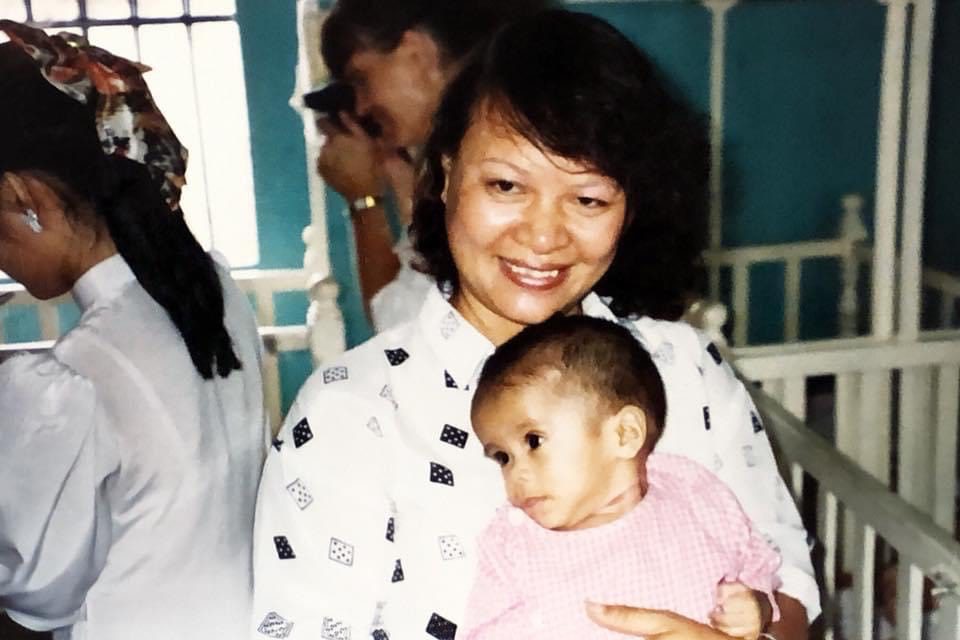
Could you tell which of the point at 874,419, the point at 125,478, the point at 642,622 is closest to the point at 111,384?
the point at 125,478

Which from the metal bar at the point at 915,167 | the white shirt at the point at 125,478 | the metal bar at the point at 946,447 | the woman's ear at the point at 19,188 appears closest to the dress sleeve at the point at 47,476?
the white shirt at the point at 125,478

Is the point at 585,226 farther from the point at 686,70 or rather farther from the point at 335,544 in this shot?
the point at 686,70

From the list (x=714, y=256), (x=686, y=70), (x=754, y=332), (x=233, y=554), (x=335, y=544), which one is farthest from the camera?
(x=754, y=332)

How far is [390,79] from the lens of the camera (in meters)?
0.79

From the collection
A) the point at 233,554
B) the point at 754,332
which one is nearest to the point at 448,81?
the point at 233,554

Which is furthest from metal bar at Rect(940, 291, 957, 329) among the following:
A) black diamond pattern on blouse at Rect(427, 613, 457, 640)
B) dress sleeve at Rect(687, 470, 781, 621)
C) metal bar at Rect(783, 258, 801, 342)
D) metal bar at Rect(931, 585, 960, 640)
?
black diamond pattern on blouse at Rect(427, 613, 457, 640)

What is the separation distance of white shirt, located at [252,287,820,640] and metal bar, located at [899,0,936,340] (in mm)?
706

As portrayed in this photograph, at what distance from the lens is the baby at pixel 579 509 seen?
2.20 feet

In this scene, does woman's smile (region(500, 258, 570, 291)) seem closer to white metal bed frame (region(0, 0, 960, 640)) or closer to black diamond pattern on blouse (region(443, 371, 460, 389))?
black diamond pattern on blouse (region(443, 371, 460, 389))

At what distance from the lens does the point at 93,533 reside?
27.1 inches

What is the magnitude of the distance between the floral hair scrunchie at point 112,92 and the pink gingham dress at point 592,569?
1.13 ft

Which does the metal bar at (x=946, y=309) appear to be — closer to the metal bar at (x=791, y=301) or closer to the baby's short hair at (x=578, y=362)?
the metal bar at (x=791, y=301)

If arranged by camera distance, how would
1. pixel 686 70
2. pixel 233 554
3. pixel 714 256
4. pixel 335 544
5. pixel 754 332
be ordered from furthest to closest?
pixel 754 332 < pixel 714 256 < pixel 686 70 < pixel 233 554 < pixel 335 544

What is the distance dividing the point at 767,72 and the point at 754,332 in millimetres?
359
